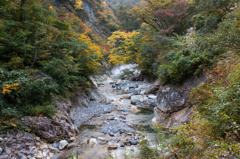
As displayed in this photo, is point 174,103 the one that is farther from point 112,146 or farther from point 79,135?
point 79,135

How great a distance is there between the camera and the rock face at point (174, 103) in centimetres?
536

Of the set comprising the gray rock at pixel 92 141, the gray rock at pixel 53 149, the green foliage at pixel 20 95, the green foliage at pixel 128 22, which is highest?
the green foliage at pixel 128 22

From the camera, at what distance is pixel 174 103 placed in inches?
238

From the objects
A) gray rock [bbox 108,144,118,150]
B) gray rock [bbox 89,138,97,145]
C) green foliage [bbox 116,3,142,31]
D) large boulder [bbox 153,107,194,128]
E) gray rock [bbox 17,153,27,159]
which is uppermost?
green foliage [bbox 116,3,142,31]

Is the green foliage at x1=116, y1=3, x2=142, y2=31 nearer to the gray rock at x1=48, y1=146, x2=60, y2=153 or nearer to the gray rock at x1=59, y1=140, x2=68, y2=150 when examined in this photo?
the gray rock at x1=59, y1=140, x2=68, y2=150

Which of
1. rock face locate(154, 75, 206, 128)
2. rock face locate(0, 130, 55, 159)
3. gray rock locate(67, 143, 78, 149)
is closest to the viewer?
rock face locate(0, 130, 55, 159)

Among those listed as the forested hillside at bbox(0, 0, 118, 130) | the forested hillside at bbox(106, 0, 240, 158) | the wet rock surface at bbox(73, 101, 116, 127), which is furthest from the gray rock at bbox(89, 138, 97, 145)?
the forested hillside at bbox(106, 0, 240, 158)

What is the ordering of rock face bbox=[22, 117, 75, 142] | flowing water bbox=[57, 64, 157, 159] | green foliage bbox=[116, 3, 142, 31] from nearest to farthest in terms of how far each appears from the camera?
1. rock face bbox=[22, 117, 75, 142]
2. flowing water bbox=[57, 64, 157, 159]
3. green foliage bbox=[116, 3, 142, 31]

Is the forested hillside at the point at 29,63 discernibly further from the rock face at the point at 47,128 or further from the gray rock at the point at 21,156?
the gray rock at the point at 21,156

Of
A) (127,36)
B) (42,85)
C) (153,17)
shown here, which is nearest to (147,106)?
(42,85)

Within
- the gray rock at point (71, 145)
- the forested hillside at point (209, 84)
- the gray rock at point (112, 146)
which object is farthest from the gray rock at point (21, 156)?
the forested hillside at point (209, 84)

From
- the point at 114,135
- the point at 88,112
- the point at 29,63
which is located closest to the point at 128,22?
the point at 88,112

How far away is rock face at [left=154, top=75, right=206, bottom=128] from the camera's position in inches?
211

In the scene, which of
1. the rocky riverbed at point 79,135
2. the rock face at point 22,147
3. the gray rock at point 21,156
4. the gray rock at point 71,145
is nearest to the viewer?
the rock face at point 22,147
